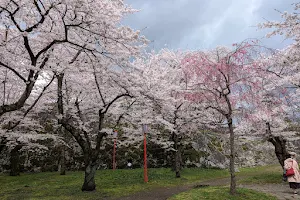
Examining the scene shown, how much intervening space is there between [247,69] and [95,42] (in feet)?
20.8

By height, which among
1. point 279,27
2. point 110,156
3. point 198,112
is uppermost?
point 279,27

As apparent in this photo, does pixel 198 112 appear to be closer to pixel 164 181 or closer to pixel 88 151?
pixel 164 181

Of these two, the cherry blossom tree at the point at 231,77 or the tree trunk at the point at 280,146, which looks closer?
the cherry blossom tree at the point at 231,77

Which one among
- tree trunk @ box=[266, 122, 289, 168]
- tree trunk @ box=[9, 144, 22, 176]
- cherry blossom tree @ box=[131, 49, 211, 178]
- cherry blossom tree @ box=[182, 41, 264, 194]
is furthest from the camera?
tree trunk @ box=[9, 144, 22, 176]

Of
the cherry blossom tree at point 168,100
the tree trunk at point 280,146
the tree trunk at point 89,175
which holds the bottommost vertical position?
the tree trunk at point 89,175

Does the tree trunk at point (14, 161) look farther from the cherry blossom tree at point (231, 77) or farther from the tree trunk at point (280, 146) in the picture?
the tree trunk at point (280, 146)

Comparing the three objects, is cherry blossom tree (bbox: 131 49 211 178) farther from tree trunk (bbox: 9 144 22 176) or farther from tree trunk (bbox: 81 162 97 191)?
tree trunk (bbox: 9 144 22 176)

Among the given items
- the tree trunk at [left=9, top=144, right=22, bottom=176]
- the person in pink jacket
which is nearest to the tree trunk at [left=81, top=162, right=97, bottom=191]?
the person in pink jacket

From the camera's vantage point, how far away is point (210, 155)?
2277 cm

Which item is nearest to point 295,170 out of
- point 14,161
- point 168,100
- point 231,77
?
point 231,77

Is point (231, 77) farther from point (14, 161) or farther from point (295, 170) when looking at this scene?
point (14, 161)

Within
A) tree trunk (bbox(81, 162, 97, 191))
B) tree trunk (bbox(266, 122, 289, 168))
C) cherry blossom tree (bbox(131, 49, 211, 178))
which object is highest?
cherry blossom tree (bbox(131, 49, 211, 178))

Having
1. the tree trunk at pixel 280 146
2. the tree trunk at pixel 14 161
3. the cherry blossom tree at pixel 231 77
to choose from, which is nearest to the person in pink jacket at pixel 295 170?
the cherry blossom tree at pixel 231 77

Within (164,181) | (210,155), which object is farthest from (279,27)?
(210,155)
